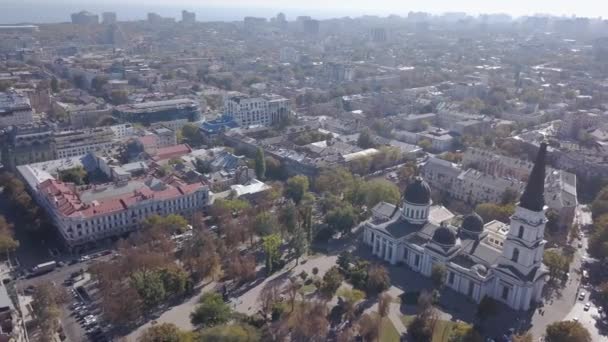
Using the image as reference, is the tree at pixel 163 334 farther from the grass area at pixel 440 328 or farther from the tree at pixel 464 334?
the tree at pixel 464 334

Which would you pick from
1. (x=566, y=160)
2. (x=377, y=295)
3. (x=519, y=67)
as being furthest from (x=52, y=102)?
(x=519, y=67)

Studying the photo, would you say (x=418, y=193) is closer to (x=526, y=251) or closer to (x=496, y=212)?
(x=526, y=251)

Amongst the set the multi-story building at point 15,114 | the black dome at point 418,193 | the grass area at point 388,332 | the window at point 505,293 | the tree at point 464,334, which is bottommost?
the grass area at point 388,332

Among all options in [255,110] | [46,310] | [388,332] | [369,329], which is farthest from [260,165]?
[46,310]

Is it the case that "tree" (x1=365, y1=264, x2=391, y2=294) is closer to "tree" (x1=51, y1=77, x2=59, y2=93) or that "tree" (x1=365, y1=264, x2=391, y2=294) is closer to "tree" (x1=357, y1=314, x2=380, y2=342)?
"tree" (x1=357, y1=314, x2=380, y2=342)

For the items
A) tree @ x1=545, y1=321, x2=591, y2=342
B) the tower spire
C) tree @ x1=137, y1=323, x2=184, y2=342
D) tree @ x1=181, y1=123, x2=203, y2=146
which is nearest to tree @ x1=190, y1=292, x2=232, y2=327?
tree @ x1=137, y1=323, x2=184, y2=342

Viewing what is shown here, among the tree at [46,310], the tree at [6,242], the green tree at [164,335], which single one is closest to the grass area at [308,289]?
the green tree at [164,335]
